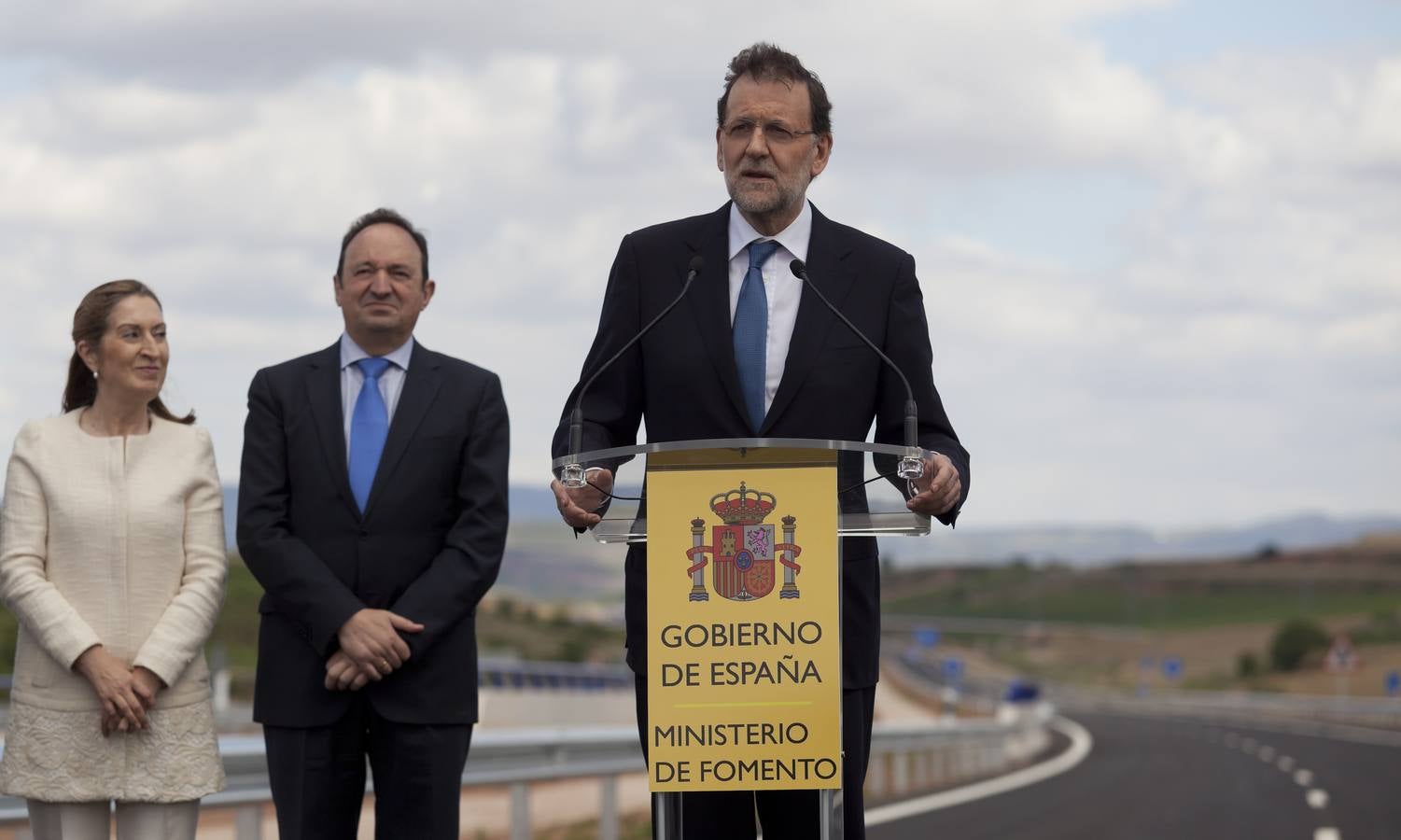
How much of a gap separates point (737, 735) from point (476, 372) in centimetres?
245

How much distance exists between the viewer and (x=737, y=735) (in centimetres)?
433

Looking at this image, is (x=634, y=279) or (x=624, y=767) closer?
(x=634, y=279)

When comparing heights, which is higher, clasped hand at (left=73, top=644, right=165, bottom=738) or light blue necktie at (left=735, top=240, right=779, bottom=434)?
light blue necktie at (left=735, top=240, right=779, bottom=434)

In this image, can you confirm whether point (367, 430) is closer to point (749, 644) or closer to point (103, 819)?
point (103, 819)

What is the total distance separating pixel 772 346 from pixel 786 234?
1.00ft

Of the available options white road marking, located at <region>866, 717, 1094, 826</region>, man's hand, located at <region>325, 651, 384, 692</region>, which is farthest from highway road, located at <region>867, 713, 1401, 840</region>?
man's hand, located at <region>325, 651, 384, 692</region>

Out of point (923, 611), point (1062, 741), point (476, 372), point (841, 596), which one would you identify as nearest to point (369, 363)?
point (476, 372)

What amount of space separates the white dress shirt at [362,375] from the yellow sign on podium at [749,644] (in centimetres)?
224

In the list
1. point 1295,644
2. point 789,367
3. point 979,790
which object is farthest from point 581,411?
point 1295,644

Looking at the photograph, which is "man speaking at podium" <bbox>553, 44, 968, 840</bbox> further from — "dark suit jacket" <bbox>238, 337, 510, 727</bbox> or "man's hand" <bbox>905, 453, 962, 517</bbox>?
"dark suit jacket" <bbox>238, 337, 510, 727</bbox>

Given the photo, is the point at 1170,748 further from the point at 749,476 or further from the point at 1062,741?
the point at 749,476

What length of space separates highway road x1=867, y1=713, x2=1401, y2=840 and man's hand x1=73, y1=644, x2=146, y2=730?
9820mm

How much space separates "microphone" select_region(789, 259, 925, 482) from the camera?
14.4ft

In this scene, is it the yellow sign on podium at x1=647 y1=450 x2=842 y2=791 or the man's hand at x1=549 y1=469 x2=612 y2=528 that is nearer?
the yellow sign on podium at x1=647 y1=450 x2=842 y2=791
